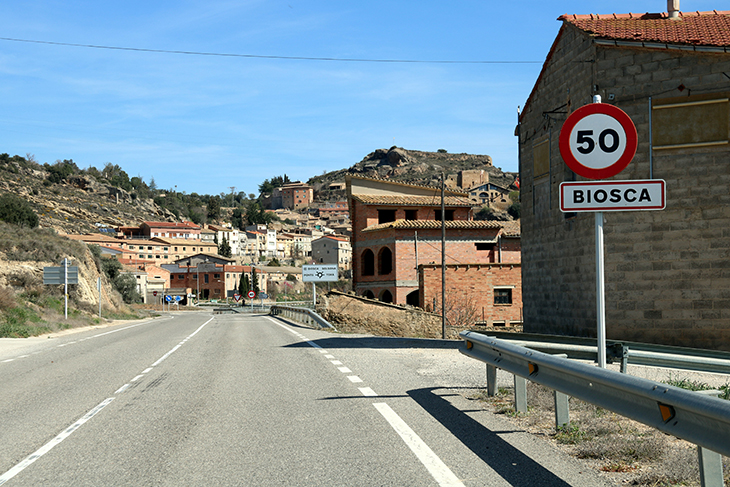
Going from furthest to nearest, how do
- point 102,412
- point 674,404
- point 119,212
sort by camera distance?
point 119,212 < point 102,412 < point 674,404

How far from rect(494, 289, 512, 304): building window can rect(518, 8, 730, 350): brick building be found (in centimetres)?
2408

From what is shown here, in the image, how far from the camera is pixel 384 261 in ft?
162

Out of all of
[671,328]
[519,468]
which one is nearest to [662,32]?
[671,328]

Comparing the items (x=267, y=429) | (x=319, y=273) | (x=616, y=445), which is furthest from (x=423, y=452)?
(x=319, y=273)

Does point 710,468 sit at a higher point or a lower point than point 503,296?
lower

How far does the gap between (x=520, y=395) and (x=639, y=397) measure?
2.89 meters

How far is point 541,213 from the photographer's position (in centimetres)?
1867

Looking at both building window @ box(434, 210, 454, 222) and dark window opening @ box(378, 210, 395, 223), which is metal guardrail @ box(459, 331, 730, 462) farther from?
building window @ box(434, 210, 454, 222)

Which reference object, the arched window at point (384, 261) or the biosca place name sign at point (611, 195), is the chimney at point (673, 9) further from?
the arched window at point (384, 261)

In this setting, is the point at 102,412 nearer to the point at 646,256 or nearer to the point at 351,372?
the point at 351,372

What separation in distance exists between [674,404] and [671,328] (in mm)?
10998

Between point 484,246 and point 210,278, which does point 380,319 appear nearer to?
point 484,246

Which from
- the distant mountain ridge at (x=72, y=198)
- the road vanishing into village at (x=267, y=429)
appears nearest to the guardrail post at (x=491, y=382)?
the road vanishing into village at (x=267, y=429)

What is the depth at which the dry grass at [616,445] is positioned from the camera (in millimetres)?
5195
